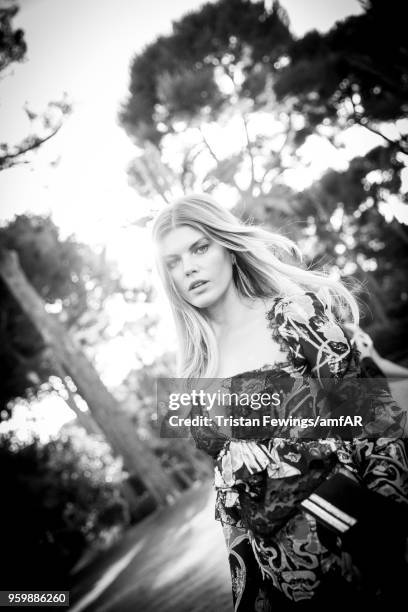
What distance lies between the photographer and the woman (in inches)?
41.1

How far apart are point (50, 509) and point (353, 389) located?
7813 millimetres

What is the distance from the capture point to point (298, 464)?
1102 mm

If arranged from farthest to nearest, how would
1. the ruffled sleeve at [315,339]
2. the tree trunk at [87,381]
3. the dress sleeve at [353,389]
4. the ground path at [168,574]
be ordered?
the tree trunk at [87,381] → the ground path at [168,574] → the ruffled sleeve at [315,339] → the dress sleeve at [353,389]

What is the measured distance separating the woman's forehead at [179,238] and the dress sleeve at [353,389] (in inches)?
21.8

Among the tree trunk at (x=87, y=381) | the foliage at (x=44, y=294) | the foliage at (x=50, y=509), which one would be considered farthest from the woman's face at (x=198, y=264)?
the foliage at (x=44, y=294)

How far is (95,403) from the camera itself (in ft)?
26.7

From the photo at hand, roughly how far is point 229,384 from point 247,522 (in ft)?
1.59

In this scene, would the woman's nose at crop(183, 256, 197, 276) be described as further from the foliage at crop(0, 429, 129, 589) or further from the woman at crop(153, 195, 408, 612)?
the foliage at crop(0, 429, 129, 589)

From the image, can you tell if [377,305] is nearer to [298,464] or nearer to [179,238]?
[179,238]

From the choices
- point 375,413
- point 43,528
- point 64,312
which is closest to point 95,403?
point 43,528

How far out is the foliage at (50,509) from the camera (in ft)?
17.9

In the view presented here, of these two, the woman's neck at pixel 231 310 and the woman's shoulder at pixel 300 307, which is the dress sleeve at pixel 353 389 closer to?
the woman's shoulder at pixel 300 307

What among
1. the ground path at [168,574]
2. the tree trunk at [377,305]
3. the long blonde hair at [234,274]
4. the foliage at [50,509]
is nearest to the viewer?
the long blonde hair at [234,274]

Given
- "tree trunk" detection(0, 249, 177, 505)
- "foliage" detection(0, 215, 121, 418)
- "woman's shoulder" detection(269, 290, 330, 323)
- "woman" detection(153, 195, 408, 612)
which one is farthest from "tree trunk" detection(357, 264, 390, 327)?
"woman's shoulder" detection(269, 290, 330, 323)
